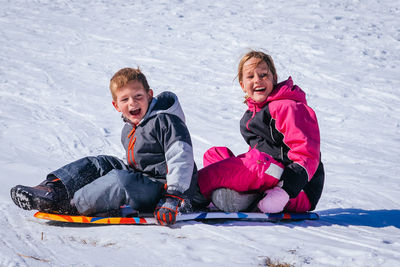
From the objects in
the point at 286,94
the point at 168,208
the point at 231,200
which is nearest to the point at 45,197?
the point at 168,208

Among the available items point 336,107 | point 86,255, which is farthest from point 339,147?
point 86,255

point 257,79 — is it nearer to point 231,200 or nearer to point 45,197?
point 231,200

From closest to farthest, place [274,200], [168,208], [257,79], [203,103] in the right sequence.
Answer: [168,208] < [274,200] < [257,79] < [203,103]

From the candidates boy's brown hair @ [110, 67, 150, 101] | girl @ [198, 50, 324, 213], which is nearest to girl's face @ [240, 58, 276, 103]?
girl @ [198, 50, 324, 213]

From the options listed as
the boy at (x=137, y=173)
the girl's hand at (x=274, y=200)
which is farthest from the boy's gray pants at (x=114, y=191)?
the girl's hand at (x=274, y=200)

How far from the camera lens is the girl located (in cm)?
298

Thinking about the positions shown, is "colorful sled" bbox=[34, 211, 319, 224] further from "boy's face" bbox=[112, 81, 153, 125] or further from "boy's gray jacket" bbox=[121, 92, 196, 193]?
"boy's face" bbox=[112, 81, 153, 125]

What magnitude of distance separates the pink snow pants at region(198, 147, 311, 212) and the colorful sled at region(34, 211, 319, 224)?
0.20m

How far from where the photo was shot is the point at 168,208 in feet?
8.69

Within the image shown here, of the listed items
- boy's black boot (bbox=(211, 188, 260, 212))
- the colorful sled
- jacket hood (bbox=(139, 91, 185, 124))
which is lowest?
the colorful sled

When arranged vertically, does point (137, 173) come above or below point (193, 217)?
above

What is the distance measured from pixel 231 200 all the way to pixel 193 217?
0.36 meters

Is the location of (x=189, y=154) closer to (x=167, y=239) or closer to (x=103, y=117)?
(x=167, y=239)

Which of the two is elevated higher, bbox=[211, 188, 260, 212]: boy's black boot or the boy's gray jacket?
the boy's gray jacket
